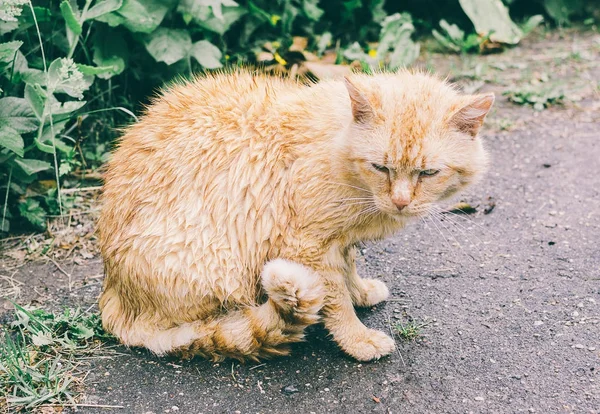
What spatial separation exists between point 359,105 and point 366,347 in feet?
3.59

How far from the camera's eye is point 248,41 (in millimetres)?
5121

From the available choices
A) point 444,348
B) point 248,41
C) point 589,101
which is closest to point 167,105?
point 444,348

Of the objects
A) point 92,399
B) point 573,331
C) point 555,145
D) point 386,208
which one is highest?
point 386,208

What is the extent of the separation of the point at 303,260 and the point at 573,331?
4.37ft

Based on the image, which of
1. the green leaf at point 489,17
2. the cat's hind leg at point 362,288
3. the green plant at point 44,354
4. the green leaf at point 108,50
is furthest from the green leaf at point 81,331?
the green leaf at point 489,17

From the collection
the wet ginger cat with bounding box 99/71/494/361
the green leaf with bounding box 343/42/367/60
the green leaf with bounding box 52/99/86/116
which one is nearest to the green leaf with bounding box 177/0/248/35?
the green leaf with bounding box 343/42/367/60

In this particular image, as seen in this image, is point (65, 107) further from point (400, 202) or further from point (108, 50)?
point (400, 202)

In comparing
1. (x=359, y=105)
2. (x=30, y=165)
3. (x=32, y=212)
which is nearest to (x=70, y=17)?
(x=30, y=165)

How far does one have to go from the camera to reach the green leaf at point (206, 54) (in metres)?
4.21

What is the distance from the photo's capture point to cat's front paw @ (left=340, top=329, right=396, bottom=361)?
9.41ft

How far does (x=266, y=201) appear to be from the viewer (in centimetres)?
283

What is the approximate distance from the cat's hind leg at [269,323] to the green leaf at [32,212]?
1437mm

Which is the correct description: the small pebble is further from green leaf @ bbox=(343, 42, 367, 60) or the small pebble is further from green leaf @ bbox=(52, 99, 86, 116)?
green leaf @ bbox=(343, 42, 367, 60)

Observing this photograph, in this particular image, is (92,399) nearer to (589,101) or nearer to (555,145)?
(555,145)
